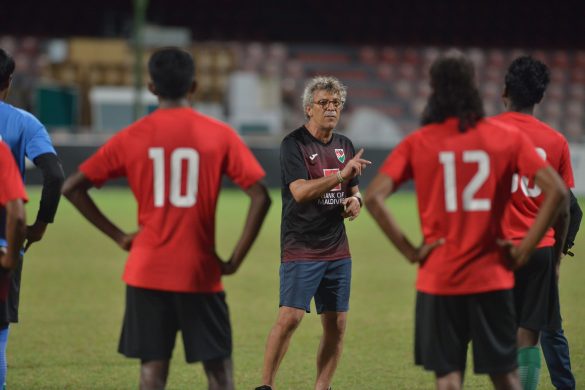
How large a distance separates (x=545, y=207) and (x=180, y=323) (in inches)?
67.3

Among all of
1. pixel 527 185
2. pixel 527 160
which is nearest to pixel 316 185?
pixel 527 185

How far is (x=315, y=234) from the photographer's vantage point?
6270 millimetres

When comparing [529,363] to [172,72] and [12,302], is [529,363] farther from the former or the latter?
[12,302]

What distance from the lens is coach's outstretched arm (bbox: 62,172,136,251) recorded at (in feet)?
15.1

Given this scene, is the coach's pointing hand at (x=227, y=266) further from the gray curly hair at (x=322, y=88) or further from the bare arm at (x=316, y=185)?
the gray curly hair at (x=322, y=88)

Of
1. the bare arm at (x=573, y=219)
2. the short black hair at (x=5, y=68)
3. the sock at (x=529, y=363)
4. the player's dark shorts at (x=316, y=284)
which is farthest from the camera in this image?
the player's dark shorts at (x=316, y=284)

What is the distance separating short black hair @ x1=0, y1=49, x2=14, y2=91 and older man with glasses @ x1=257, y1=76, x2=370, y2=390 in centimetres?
169

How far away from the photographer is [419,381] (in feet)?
23.9

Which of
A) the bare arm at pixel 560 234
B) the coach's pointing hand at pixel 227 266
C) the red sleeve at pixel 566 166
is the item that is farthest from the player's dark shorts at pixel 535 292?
the coach's pointing hand at pixel 227 266

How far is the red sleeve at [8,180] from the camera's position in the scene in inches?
182

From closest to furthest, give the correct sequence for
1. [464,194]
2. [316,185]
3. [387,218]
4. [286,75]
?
[464,194]
[387,218]
[316,185]
[286,75]

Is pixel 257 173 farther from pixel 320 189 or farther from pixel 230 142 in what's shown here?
pixel 320 189

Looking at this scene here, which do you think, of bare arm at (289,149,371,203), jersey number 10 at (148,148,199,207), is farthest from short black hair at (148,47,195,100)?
bare arm at (289,149,371,203)

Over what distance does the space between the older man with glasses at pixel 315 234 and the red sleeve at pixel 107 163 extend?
1.75 m
